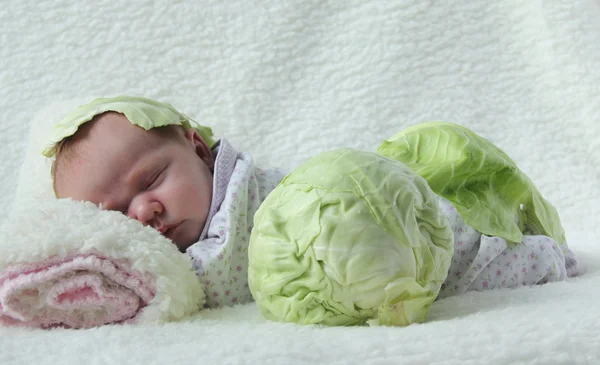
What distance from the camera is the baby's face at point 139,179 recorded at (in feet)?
4.88

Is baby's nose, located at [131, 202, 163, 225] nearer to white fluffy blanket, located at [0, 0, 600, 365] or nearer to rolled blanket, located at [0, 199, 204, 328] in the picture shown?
rolled blanket, located at [0, 199, 204, 328]

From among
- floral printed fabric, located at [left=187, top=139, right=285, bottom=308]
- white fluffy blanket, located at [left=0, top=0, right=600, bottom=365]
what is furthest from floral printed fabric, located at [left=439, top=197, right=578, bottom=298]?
white fluffy blanket, located at [left=0, top=0, right=600, bottom=365]

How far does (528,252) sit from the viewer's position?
57.7 inches

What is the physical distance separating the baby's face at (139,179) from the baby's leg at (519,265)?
1.77 feet

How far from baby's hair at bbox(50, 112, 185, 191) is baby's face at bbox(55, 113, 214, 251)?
1 centimetres

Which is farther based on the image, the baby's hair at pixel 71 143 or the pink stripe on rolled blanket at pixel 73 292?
the baby's hair at pixel 71 143

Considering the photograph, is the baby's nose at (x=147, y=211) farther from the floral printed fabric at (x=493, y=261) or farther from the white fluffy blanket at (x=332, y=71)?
the white fluffy blanket at (x=332, y=71)

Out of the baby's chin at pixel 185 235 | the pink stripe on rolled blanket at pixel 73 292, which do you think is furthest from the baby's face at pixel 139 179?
the pink stripe on rolled blanket at pixel 73 292

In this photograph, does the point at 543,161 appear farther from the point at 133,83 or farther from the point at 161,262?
the point at 161,262

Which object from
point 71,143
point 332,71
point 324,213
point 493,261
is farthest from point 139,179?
point 332,71

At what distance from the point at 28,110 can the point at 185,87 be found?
1.54ft

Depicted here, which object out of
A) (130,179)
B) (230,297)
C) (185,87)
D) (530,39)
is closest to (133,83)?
Answer: (185,87)

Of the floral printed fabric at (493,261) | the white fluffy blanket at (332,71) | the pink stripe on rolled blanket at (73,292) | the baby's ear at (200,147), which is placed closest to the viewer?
the pink stripe on rolled blanket at (73,292)

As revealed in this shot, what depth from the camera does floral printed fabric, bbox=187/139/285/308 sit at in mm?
1440
